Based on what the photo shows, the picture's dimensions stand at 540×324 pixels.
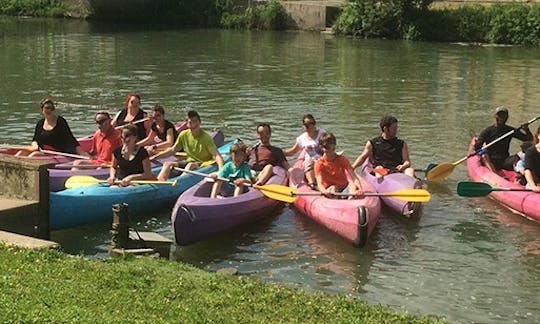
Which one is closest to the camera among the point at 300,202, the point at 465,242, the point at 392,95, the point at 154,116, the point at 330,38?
the point at 465,242

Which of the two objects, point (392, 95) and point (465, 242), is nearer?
point (465, 242)

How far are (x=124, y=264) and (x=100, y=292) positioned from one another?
1.20m

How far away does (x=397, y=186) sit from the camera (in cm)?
1130

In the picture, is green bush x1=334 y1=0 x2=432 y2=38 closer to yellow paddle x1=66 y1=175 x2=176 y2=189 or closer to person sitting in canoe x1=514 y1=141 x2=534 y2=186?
person sitting in canoe x1=514 y1=141 x2=534 y2=186

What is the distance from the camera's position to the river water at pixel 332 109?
9.23 meters

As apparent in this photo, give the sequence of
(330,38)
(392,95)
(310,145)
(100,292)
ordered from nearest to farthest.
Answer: (100,292) < (310,145) < (392,95) < (330,38)

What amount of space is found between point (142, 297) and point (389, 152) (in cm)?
606

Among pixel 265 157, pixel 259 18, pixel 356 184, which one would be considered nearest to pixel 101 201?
pixel 265 157

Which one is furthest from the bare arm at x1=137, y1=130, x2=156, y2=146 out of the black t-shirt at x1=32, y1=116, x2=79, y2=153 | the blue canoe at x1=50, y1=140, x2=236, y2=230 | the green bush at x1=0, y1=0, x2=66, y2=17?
the green bush at x1=0, y1=0, x2=66, y2=17

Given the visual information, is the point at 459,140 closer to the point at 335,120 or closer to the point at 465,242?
the point at 335,120

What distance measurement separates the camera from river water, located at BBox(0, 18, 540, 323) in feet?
30.3

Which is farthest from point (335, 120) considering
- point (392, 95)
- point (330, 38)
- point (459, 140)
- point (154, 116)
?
point (330, 38)

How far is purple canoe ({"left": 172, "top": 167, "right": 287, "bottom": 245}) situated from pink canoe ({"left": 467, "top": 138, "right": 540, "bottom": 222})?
3.22 metres

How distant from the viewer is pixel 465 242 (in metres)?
10.6
